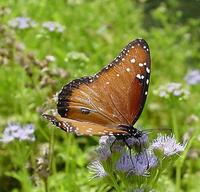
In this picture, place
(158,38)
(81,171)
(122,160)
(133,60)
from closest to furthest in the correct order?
(122,160) → (133,60) → (81,171) → (158,38)

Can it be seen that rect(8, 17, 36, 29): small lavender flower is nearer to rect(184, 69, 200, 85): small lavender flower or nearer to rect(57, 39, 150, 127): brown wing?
rect(184, 69, 200, 85): small lavender flower

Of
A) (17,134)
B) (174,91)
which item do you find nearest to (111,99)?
(17,134)

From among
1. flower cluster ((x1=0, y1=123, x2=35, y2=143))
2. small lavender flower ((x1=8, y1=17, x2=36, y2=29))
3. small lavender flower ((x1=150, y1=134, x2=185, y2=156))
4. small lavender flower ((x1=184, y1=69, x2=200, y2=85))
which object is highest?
small lavender flower ((x1=8, y1=17, x2=36, y2=29))

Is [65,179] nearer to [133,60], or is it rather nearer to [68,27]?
[133,60]

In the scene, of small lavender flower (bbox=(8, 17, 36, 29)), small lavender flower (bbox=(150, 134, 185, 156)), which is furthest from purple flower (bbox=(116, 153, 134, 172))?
small lavender flower (bbox=(8, 17, 36, 29))

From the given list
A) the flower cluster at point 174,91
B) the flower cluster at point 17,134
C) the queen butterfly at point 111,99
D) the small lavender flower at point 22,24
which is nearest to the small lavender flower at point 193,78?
the flower cluster at point 174,91

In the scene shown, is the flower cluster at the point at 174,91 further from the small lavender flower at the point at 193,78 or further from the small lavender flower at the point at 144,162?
the small lavender flower at the point at 144,162

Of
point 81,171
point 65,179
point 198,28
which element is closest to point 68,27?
point 198,28
